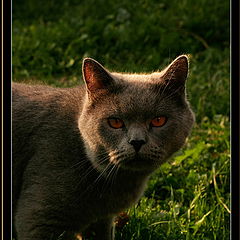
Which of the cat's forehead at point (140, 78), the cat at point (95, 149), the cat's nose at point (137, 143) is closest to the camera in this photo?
the cat's nose at point (137, 143)

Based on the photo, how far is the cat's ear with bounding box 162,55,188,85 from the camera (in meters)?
2.82

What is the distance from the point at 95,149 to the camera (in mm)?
2822

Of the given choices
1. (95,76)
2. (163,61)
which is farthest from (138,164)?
(163,61)

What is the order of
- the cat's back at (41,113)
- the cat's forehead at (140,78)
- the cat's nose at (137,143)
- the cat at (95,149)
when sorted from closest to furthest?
the cat's nose at (137,143), the cat at (95,149), the cat's forehead at (140,78), the cat's back at (41,113)

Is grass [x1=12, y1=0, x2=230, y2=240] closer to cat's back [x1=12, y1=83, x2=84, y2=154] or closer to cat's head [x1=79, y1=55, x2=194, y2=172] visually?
cat's head [x1=79, y1=55, x2=194, y2=172]

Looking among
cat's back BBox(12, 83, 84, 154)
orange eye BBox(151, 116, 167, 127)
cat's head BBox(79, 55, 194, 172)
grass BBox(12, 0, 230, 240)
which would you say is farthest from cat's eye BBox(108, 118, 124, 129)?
grass BBox(12, 0, 230, 240)

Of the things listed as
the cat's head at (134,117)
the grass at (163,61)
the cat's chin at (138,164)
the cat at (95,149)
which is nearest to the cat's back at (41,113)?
the cat at (95,149)

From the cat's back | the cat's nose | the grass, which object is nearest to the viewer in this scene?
the cat's nose

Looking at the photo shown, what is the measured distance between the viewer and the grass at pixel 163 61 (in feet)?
10.9

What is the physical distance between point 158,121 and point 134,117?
136 millimetres

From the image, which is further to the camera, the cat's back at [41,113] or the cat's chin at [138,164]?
the cat's back at [41,113]

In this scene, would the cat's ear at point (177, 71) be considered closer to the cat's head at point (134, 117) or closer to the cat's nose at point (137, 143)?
the cat's head at point (134, 117)

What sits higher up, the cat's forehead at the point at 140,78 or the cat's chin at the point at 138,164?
the cat's forehead at the point at 140,78
